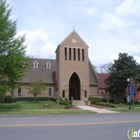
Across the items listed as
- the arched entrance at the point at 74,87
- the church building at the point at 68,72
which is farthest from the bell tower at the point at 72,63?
the arched entrance at the point at 74,87

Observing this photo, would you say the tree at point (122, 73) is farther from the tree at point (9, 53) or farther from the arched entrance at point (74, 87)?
the tree at point (9, 53)

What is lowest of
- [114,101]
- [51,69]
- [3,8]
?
[114,101]

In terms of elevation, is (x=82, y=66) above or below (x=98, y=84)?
above

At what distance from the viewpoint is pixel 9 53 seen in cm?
2348

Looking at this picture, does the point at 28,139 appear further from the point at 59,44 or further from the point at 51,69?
the point at 51,69

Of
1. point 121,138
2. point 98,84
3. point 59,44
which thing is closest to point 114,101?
point 98,84

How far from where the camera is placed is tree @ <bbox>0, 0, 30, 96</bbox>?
23.2 m

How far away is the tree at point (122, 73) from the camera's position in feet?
133

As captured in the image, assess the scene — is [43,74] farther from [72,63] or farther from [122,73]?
[122,73]

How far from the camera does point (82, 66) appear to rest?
41.9m

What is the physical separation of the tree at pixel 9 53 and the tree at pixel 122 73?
2270cm

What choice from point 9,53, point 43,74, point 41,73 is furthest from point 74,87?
point 9,53

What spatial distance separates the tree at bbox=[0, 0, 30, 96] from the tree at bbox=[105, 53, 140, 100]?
22704 mm

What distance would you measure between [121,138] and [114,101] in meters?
37.7
